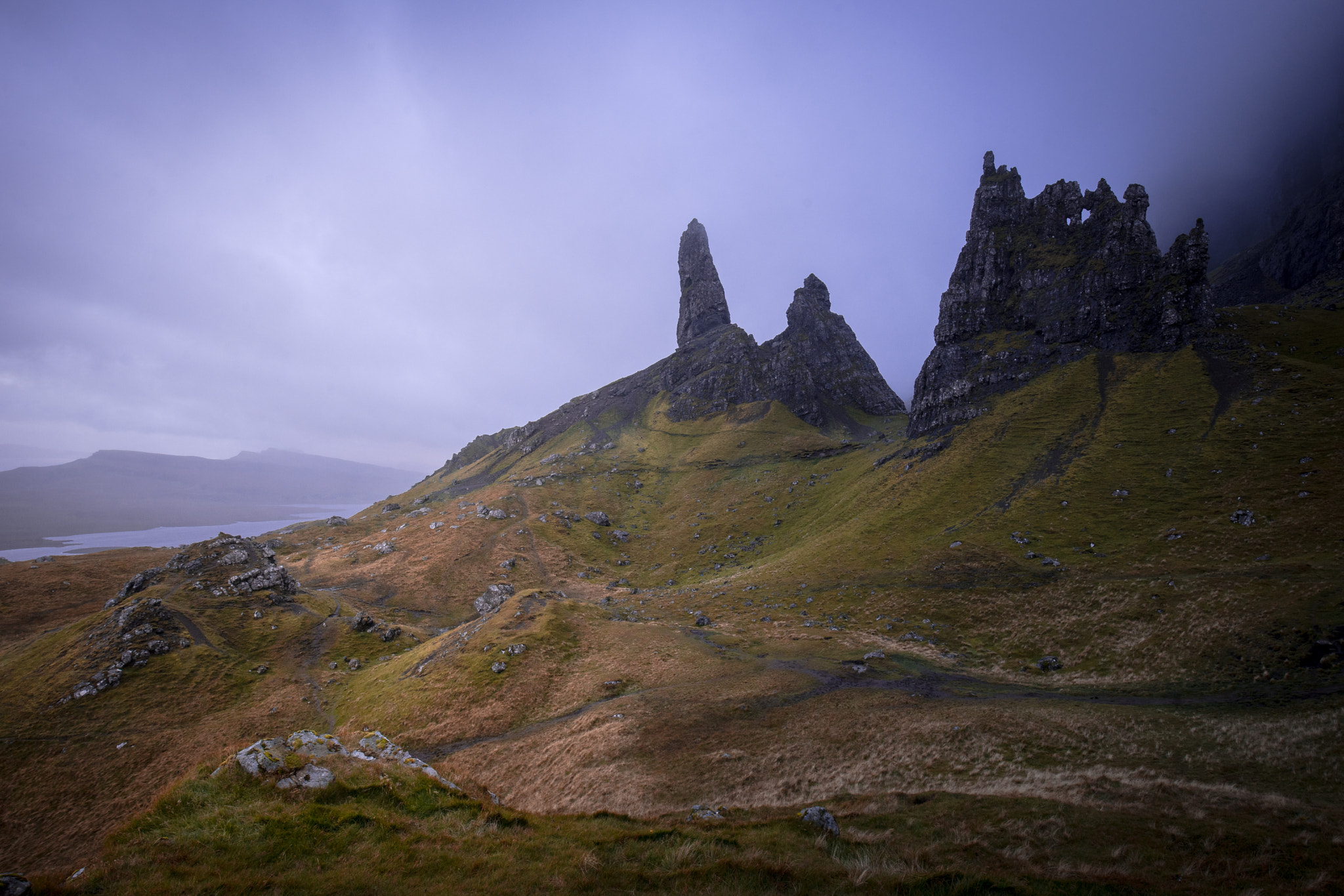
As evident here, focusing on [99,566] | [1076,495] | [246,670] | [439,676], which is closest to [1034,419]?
[1076,495]

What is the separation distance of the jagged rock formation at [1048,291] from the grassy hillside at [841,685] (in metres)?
7.14

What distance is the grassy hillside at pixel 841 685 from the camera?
13.9 m

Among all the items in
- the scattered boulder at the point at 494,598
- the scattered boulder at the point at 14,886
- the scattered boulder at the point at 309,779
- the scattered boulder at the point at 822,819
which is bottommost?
the scattered boulder at the point at 494,598

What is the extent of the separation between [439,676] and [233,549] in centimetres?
5084

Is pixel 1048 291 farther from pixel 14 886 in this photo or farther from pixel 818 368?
pixel 14 886

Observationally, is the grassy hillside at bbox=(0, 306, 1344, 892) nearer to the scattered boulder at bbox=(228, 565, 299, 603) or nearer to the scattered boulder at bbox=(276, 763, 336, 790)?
the scattered boulder at bbox=(276, 763, 336, 790)

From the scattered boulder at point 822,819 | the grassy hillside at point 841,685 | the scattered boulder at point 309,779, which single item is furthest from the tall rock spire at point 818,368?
the scattered boulder at point 309,779

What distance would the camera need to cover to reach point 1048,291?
95.2 m

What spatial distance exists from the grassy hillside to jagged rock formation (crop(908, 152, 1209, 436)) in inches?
281

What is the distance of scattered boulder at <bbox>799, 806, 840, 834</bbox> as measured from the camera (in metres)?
15.8

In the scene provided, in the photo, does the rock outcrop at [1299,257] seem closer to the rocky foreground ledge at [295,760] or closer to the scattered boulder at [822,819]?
the scattered boulder at [822,819]

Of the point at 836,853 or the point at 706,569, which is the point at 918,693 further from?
the point at 706,569

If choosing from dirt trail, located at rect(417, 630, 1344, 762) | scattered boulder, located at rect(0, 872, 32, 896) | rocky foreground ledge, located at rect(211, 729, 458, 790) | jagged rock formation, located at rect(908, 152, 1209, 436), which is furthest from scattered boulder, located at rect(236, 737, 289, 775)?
Result: jagged rock formation, located at rect(908, 152, 1209, 436)

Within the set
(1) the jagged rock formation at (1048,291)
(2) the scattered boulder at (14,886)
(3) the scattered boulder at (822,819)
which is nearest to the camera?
(2) the scattered boulder at (14,886)
